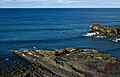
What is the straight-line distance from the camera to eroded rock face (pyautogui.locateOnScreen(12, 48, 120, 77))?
1784 inches

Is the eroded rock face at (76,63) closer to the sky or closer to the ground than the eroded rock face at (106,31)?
closer to the sky

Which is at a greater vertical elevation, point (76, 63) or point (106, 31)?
point (76, 63)

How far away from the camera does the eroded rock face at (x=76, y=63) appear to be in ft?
149

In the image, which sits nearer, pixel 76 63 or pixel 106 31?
pixel 76 63

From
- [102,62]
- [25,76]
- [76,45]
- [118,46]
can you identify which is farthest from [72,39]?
[25,76]

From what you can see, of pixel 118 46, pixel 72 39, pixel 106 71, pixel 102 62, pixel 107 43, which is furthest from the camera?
pixel 72 39

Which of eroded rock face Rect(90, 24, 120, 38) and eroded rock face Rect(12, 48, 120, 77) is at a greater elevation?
eroded rock face Rect(12, 48, 120, 77)

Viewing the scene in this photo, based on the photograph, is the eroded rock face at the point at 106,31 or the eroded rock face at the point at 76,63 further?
the eroded rock face at the point at 106,31

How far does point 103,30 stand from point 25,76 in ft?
202

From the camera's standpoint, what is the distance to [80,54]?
5403 centimetres

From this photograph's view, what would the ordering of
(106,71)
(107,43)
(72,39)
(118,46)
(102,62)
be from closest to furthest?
1. (106,71)
2. (102,62)
3. (118,46)
4. (107,43)
5. (72,39)

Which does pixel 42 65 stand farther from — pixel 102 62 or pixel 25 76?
pixel 102 62

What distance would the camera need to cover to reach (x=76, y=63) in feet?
157

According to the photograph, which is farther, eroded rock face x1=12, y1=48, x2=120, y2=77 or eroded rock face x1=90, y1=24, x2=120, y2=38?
eroded rock face x1=90, y1=24, x2=120, y2=38
